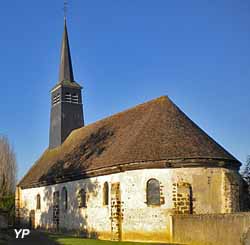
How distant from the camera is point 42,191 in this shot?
35.0 m

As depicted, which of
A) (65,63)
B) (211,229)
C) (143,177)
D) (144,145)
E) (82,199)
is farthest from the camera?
(65,63)

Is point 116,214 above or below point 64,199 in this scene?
below

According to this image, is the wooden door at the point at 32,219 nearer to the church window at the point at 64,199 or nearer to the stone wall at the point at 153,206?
the church window at the point at 64,199

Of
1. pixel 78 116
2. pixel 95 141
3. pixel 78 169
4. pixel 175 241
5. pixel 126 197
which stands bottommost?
pixel 175 241

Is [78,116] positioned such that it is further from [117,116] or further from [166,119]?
[166,119]

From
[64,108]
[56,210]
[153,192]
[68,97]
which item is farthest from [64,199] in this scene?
[68,97]

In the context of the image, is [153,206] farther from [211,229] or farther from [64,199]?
[64,199]

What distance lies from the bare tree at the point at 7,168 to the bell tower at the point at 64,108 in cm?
1030

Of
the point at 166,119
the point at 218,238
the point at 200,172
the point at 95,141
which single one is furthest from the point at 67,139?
the point at 218,238

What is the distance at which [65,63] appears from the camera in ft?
138

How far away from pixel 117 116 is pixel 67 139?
25.4 ft

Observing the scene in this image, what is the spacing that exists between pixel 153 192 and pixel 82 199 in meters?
6.46

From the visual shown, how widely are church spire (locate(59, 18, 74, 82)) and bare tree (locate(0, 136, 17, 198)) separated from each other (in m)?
12.5

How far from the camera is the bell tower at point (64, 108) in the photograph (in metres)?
39.1
